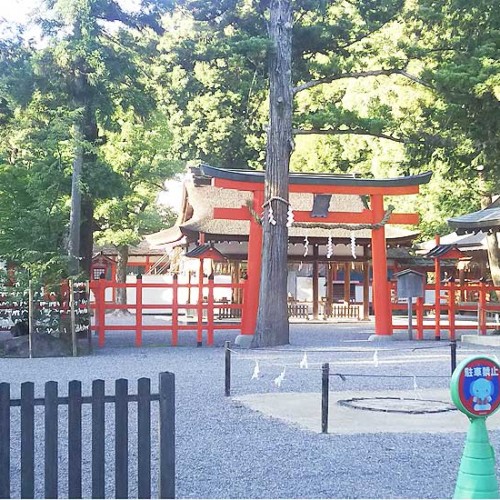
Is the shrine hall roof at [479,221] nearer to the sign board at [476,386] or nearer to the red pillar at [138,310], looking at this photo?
the red pillar at [138,310]

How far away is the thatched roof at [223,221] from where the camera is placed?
960 inches

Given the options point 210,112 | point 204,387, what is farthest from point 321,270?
point 204,387

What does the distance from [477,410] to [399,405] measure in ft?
15.6

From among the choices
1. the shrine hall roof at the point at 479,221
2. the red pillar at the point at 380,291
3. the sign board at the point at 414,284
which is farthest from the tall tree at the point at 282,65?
the sign board at the point at 414,284

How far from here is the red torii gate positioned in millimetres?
17641

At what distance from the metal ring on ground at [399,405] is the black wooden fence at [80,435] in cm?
443

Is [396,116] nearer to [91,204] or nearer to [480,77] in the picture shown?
[480,77]

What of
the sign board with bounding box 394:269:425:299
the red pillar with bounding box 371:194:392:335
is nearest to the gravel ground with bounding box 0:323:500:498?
the sign board with bounding box 394:269:425:299

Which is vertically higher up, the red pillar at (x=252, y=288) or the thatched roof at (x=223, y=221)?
the thatched roof at (x=223, y=221)

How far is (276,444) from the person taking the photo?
22.0 feet

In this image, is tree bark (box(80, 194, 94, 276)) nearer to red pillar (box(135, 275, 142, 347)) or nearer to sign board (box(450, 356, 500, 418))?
red pillar (box(135, 275, 142, 347))

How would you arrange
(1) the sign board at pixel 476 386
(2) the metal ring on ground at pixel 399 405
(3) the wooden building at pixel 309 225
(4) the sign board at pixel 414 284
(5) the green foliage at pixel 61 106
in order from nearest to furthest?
1. (1) the sign board at pixel 476 386
2. (2) the metal ring on ground at pixel 399 405
3. (5) the green foliage at pixel 61 106
4. (3) the wooden building at pixel 309 225
5. (4) the sign board at pixel 414 284

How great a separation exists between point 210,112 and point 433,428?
79.1 feet

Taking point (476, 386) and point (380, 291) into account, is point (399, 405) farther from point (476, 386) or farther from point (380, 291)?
point (380, 291)
